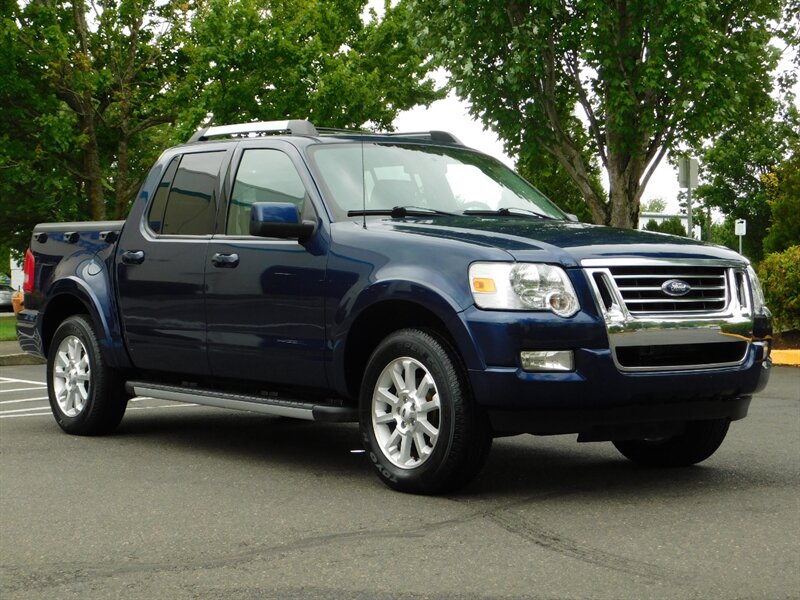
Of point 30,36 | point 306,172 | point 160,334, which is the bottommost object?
point 160,334

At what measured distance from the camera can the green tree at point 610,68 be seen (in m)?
20.5

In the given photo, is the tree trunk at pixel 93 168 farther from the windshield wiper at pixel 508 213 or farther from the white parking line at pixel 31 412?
the windshield wiper at pixel 508 213

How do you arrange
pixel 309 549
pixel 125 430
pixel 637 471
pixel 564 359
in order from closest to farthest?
pixel 309 549, pixel 564 359, pixel 637 471, pixel 125 430

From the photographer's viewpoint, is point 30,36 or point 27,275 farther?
point 30,36

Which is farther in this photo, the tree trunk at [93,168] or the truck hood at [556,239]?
the tree trunk at [93,168]

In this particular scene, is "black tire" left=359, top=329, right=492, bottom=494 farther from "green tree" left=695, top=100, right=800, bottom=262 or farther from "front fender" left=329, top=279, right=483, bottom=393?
"green tree" left=695, top=100, right=800, bottom=262

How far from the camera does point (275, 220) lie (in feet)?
21.9

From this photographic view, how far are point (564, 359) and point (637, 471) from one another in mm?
1543

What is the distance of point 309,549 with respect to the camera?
5062 mm

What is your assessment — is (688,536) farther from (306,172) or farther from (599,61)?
(599,61)

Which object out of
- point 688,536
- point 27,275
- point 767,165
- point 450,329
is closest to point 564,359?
point 450,329

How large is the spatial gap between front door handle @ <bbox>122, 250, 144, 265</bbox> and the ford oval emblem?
3.51 metres

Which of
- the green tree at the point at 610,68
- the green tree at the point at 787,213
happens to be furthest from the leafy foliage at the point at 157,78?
the green tree at the point at 787,213

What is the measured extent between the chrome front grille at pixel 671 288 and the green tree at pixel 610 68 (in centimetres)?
1435
